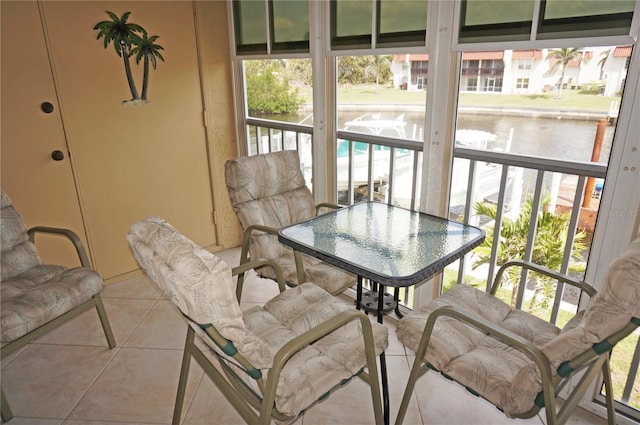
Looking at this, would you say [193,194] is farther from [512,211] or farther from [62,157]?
[512,211]

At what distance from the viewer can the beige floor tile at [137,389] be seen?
1893 mm

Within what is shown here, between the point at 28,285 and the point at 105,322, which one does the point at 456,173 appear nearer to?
the point at 105,322

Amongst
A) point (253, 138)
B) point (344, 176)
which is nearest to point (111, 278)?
point (253, 138)

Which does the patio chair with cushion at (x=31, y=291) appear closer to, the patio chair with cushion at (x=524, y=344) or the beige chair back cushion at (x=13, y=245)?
the beige chair back cushion at (x=13, y=245)

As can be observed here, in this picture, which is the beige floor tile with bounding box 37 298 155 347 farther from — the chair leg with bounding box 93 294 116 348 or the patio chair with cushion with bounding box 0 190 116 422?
the patio chair with cushion with bounding box 0 190 116 422

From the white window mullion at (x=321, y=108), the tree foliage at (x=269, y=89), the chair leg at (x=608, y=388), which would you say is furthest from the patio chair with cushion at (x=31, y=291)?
the chair leg at (x=608, y=388)

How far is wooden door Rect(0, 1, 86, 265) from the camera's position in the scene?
7.76 ft

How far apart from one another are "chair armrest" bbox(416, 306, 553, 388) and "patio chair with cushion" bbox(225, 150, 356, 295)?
738 millimetres

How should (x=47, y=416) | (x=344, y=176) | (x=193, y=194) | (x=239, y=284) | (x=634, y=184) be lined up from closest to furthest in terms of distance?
(x=634, y=184) → (x=47, y=416) → (x=239, y=284) → (x=344, y=176) → (x=193, y=194)

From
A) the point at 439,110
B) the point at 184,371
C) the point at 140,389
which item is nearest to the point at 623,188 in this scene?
the point at 439,110

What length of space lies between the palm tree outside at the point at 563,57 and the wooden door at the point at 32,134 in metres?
2.83

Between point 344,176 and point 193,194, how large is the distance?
1315 millimetres

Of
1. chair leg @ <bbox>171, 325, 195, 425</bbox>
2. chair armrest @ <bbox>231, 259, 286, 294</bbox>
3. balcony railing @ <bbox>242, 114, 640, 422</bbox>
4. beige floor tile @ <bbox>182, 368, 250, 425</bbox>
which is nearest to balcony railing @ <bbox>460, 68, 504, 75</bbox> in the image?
balcony railing @ <bbox>242, 114, 640, 422</bbox>

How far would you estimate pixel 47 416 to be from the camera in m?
1.88
